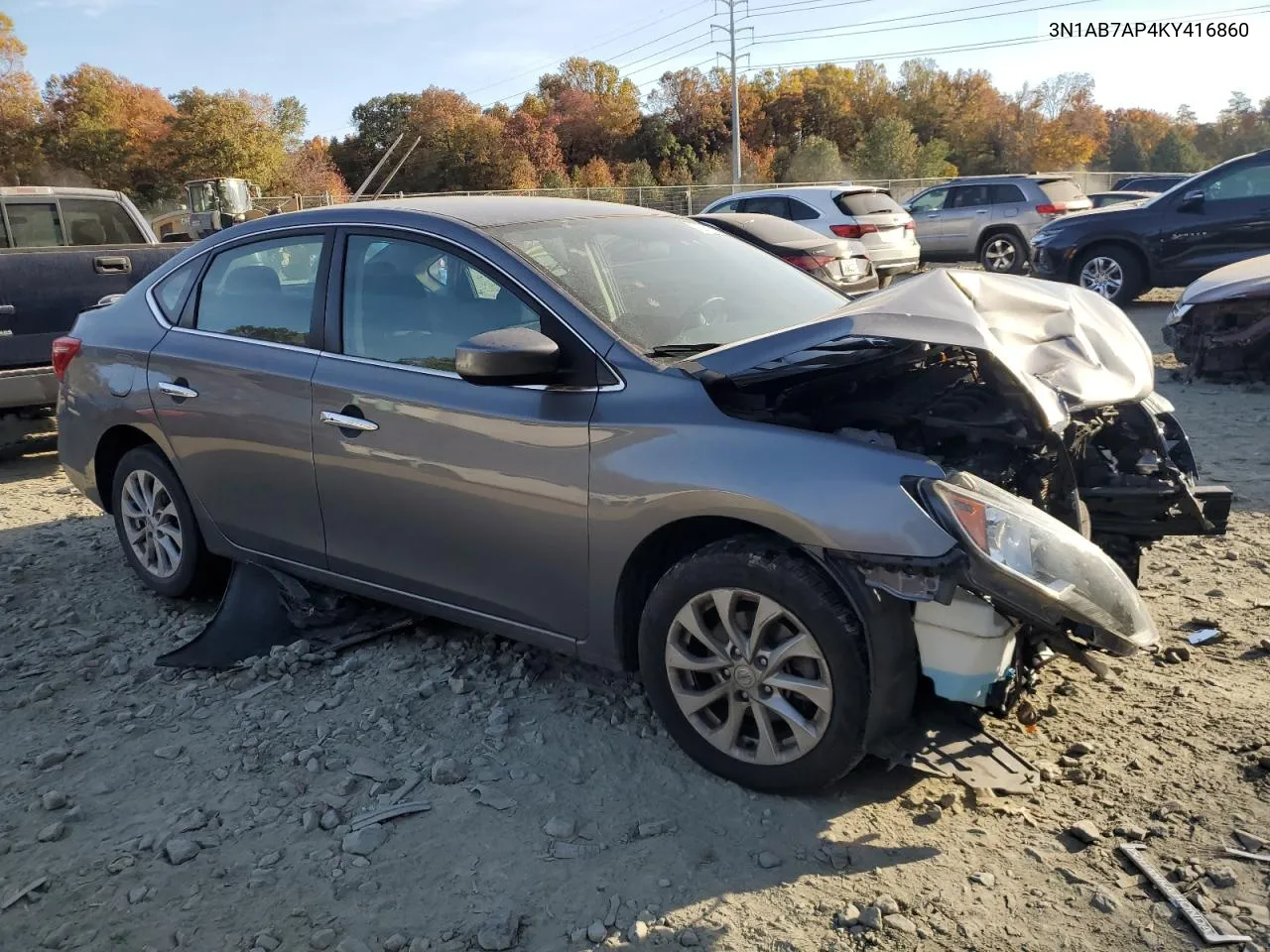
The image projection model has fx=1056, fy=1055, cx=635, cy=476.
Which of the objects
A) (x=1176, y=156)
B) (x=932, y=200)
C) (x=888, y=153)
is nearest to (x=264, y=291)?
(x=932, y=200)

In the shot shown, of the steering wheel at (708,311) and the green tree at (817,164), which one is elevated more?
the green tree at (817,164)

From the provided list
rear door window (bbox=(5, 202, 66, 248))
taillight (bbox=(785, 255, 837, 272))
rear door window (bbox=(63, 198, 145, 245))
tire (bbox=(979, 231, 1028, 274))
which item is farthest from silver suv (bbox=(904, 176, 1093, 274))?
rear door window (bbox=(5, 202, 66, 248))

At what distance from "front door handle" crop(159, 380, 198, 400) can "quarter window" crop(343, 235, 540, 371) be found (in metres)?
0.95

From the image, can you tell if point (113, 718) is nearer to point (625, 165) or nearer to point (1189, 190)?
point (1189, 190)

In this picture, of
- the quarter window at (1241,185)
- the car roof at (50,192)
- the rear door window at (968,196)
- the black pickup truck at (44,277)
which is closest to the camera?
the black pickup truck at (44,277)

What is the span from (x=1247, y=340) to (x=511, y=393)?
6.82m

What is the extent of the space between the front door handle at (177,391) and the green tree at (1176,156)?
6552 cm

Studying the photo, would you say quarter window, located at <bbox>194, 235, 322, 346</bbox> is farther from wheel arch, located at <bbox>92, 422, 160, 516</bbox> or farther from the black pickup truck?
the black pickup truck

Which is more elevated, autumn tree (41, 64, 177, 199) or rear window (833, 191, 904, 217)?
autumn tree (41, 64, 177, 199)

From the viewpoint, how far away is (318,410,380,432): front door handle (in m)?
3.78

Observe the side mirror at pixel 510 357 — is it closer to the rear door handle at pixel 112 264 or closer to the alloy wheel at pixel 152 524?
the alloy wheel at pixel 152 524

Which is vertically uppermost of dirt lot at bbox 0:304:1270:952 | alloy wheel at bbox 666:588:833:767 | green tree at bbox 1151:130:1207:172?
green tree at bbox 1151:130:1207:172

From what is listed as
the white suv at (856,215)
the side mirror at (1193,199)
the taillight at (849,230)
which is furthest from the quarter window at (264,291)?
the taillight at (849,230)

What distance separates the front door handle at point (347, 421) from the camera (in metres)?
3.78
